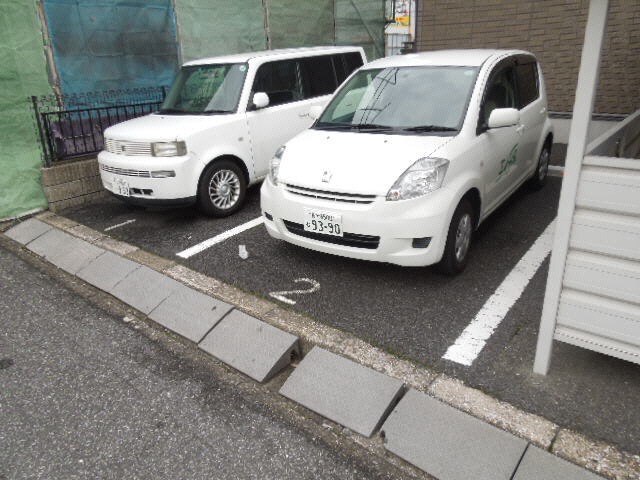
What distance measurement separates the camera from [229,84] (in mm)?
5836

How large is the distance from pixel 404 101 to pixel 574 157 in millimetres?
2167

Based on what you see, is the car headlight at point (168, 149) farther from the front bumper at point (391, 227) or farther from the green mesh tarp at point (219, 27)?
the green mesh tarp at point (219, 27)

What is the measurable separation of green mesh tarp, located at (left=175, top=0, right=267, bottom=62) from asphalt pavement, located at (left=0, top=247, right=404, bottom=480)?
667cm

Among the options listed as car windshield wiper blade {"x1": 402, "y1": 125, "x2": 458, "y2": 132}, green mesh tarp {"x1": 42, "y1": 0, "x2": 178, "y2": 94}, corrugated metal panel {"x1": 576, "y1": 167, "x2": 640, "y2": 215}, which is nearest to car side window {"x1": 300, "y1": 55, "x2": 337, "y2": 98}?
car windshield wiper blade {"x1": 402, "y1": 125, "x2": 458, "y2": 132}

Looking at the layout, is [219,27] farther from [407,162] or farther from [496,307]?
[496,307]

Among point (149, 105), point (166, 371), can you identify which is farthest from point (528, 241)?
point (149, 105)

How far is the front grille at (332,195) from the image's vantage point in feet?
11.9

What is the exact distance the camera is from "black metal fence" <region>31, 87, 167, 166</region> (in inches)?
241

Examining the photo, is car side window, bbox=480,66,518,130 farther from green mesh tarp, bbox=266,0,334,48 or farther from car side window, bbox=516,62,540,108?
green mesh tarp, bbox=266,0,334,48

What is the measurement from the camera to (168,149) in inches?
203

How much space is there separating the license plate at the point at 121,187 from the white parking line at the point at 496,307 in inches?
157

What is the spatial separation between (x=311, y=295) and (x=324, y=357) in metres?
0.92

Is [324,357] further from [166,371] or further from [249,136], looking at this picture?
[249,136]

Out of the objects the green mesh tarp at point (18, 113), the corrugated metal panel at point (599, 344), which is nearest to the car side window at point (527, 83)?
the corrugated metal panel at point (599, 344)
